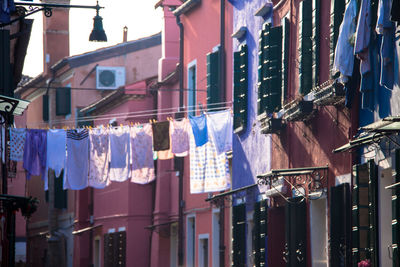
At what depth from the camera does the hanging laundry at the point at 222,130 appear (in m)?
24.1

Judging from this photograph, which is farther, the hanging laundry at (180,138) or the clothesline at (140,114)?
the clothesline at (140,114)

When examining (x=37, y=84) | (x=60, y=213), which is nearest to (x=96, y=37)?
(x=60, y=213)

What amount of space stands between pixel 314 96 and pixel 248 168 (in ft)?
20.4

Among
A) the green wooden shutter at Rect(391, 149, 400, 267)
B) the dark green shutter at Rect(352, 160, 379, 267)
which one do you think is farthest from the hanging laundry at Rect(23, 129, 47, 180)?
the green wooden shutter at Rect(391, 149, 400, 267)

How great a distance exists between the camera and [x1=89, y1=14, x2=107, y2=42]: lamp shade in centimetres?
1961

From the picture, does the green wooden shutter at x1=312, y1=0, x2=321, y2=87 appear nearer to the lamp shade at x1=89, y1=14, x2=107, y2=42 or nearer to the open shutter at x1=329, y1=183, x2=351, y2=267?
the open shutter at x1=329, y1=183, x2=351, y2=267

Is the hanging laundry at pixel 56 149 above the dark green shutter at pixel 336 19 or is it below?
below

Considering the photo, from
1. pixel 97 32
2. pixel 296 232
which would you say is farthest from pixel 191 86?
pixel 296 232

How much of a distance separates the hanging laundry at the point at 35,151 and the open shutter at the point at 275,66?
10237 mm

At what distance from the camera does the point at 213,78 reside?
87.5 ft

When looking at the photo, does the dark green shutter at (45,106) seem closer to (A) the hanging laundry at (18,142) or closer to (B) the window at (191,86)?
(B) the window at (191,86)

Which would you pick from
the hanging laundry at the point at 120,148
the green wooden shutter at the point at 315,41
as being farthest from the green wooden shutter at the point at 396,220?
the hanging laundry at the point at 120,148

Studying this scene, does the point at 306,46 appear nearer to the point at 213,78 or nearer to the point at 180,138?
the point at 180,138

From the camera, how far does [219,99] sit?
26.6 meters
